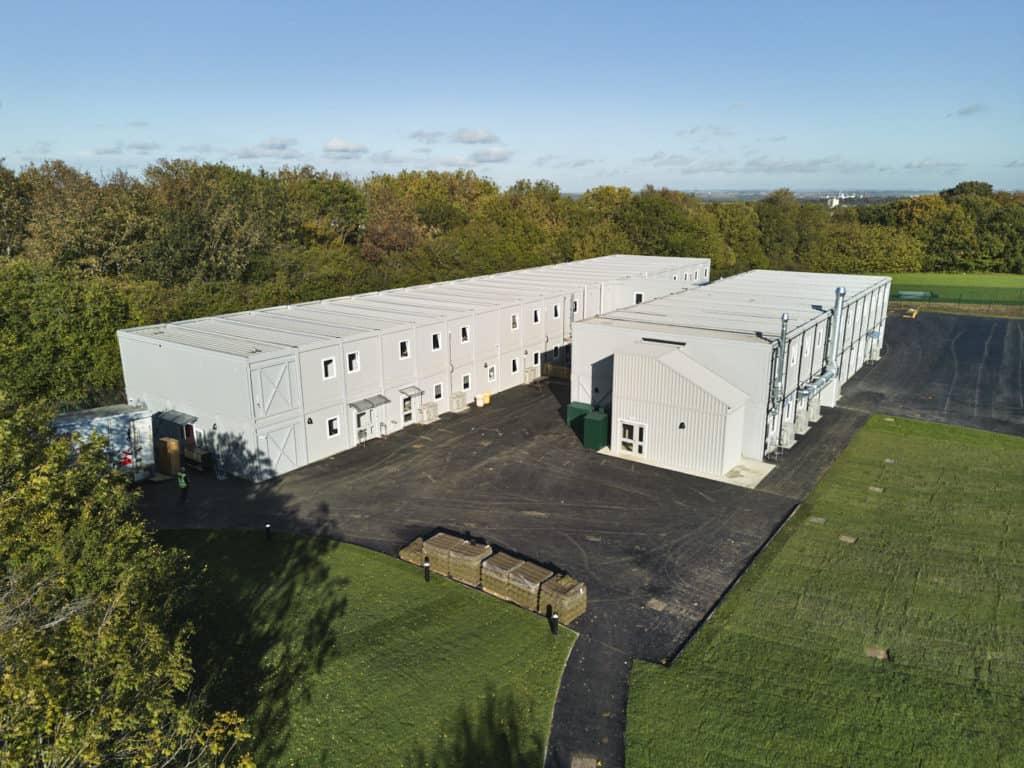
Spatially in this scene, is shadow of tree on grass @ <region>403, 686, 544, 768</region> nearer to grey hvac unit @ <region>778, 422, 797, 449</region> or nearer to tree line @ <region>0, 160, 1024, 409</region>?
tree line @ <region>0, 160, 1024, 409</region>

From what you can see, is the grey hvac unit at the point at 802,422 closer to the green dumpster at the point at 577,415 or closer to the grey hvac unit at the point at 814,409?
the grey hvac unit at the point at 814,409

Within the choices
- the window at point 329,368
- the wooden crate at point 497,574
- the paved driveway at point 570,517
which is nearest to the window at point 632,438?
the paved driveway at point 570,517

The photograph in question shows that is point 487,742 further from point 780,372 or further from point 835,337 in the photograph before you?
point 835,337

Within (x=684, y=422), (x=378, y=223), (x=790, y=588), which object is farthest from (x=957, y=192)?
(x=790, y=588)

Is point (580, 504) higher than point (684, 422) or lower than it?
lower

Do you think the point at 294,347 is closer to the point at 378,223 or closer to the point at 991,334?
the point at 378,223

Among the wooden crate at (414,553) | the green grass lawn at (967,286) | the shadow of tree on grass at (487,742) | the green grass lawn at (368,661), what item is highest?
the green grass lawn at (967,286)

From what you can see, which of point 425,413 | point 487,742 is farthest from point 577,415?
point 487,742
